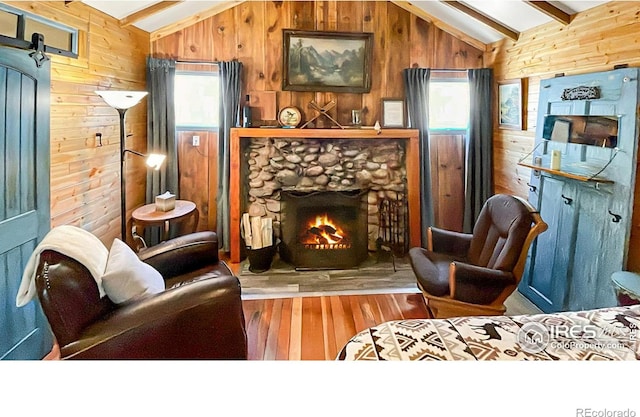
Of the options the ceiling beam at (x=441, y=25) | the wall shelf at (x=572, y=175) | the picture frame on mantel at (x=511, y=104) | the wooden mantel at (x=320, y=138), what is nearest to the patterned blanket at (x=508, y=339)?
the wall shelf at (x=572, y=175)

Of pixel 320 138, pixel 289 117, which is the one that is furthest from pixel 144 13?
pixel 320 138

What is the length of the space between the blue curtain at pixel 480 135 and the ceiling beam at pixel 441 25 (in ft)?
0.97

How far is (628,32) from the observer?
259 cm

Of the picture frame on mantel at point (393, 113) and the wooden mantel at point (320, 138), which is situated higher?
the picture frame on mantel at point (393, 113)

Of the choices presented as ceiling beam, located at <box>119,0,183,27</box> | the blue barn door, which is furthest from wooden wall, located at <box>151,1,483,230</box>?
the blue barn door

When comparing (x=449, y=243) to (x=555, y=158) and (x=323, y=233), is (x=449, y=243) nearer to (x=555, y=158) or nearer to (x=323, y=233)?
(x=555, y=158)

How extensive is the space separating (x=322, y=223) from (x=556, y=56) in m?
2.32

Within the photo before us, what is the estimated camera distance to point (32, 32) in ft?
7.76

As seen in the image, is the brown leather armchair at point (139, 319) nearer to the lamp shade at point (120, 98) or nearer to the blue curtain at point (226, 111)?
the lamp shade at point (120, 98)

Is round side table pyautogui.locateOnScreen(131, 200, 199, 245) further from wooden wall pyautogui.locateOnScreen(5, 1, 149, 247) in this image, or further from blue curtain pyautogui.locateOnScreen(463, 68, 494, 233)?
blue curtain pyautogui.locateOnScreen(463, 68, 494, 233)

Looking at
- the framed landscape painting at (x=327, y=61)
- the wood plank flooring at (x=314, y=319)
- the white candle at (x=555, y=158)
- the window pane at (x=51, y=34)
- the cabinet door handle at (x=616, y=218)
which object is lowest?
→ the wood plank flooring at (x=314, y=319)

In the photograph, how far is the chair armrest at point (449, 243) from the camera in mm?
3377

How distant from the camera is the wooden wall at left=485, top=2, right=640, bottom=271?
2580 millimetres

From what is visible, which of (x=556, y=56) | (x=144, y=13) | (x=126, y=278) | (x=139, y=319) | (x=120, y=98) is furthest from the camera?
(x=144, y=13)
